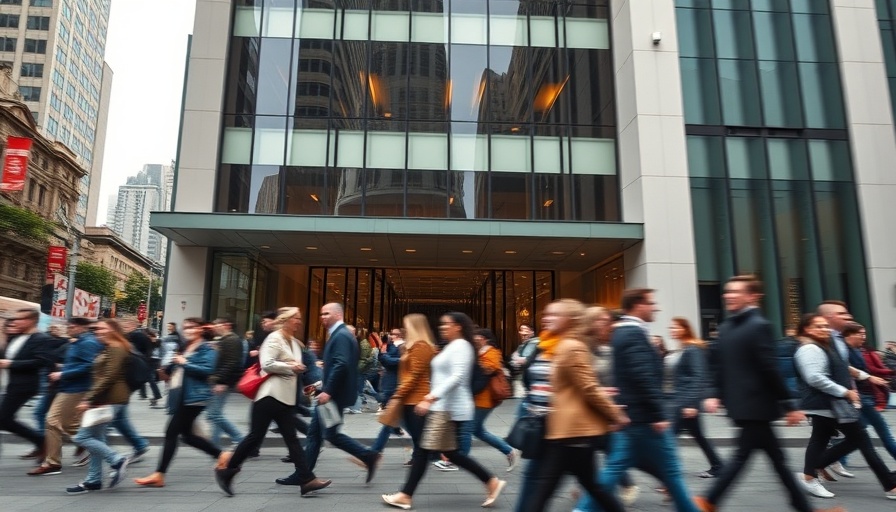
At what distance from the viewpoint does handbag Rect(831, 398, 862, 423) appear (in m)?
5.51

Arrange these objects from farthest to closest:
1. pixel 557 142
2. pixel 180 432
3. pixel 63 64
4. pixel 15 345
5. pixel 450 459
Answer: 1. pixel 63 64
2. pixel 557 142
3. pixel 15 345
4. pixel 180 432
5. pixel 450 459

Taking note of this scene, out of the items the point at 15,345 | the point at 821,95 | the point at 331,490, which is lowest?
the point at 331,490

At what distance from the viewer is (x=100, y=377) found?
5.87 meters

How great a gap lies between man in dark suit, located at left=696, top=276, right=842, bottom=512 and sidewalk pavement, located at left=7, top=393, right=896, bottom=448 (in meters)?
3.43

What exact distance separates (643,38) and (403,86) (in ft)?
25.5

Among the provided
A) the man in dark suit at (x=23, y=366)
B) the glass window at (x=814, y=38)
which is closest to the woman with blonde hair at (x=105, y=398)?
the man in dark suit at (x=23, y=366)

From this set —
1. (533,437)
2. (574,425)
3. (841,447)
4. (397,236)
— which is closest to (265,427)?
(533,437)

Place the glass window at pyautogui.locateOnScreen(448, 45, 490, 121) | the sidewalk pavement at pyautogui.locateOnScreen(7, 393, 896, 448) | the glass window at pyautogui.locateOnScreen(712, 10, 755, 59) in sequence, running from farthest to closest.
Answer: the glass window at pyautogui.locateOnScreen(448, 45, 490, 121)
the glass window at pyautogui.locateOnScreen(712, 10, 755, 59)
the sidewalk pavement at pyautogui.locateOnScreen(7, 393, 896, 448)

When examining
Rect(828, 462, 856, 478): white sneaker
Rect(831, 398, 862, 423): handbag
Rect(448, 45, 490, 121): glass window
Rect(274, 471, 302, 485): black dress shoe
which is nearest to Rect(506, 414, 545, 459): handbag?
Rect(274, 471, 302, 485): black dress shoe

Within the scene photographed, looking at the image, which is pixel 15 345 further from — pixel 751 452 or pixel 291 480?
pixel 751 452

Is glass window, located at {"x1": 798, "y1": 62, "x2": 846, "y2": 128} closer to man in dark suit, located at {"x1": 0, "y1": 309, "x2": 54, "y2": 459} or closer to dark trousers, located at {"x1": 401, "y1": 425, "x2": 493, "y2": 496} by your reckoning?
dark trousers, located at {"x1": 401, "y1": 425, "x2": 493, "y2": 496}

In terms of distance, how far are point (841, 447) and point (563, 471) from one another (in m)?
3.88

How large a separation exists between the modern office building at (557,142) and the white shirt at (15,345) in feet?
30.1

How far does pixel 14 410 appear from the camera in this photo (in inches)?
262
